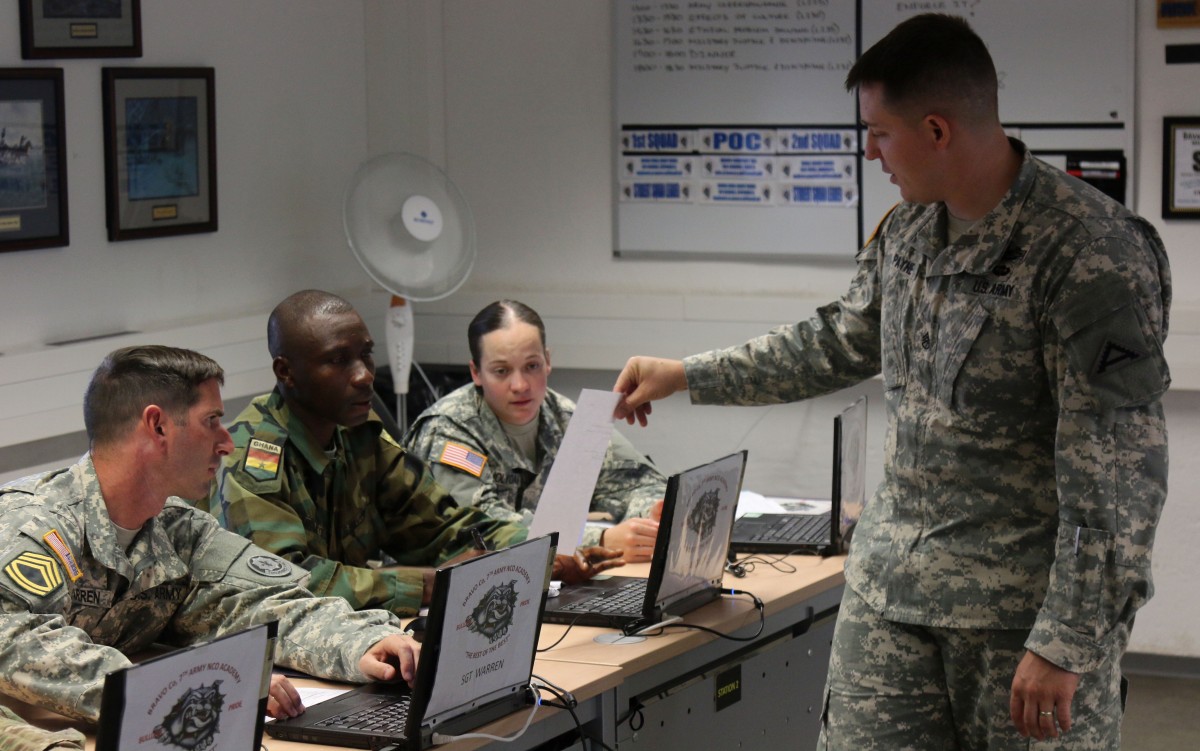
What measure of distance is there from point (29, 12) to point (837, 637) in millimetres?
3003

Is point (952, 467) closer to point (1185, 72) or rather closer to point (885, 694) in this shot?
point (885, 694)

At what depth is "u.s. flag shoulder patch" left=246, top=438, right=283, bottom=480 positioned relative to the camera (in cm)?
286

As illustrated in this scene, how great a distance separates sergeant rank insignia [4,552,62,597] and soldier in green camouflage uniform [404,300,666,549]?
1.40m

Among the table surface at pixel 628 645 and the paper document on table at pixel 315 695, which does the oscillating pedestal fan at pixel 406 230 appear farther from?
the paper document on table at pixel 315 695

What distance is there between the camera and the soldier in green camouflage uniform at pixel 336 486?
9.20 ft

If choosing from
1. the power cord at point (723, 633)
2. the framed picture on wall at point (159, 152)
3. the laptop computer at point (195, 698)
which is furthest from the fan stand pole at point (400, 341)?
the laptop computer at point (195, 698)

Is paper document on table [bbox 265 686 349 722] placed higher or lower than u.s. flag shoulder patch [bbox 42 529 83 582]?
lower

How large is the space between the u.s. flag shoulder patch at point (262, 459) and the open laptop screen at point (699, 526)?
78 centimetres

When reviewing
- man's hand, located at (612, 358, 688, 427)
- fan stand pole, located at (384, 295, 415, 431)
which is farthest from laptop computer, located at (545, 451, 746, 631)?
fan stand pole, located at (384, 295, 415, 431)

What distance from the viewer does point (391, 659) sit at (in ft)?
7.70

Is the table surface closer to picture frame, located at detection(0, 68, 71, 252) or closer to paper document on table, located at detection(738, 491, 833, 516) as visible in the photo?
paper document on table, located at detection(738, 491, 833, 516)

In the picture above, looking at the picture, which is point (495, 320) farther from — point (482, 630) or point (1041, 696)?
point (1041, 696)

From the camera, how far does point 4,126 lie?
4.04 m

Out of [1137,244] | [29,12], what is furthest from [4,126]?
[1137,244]
